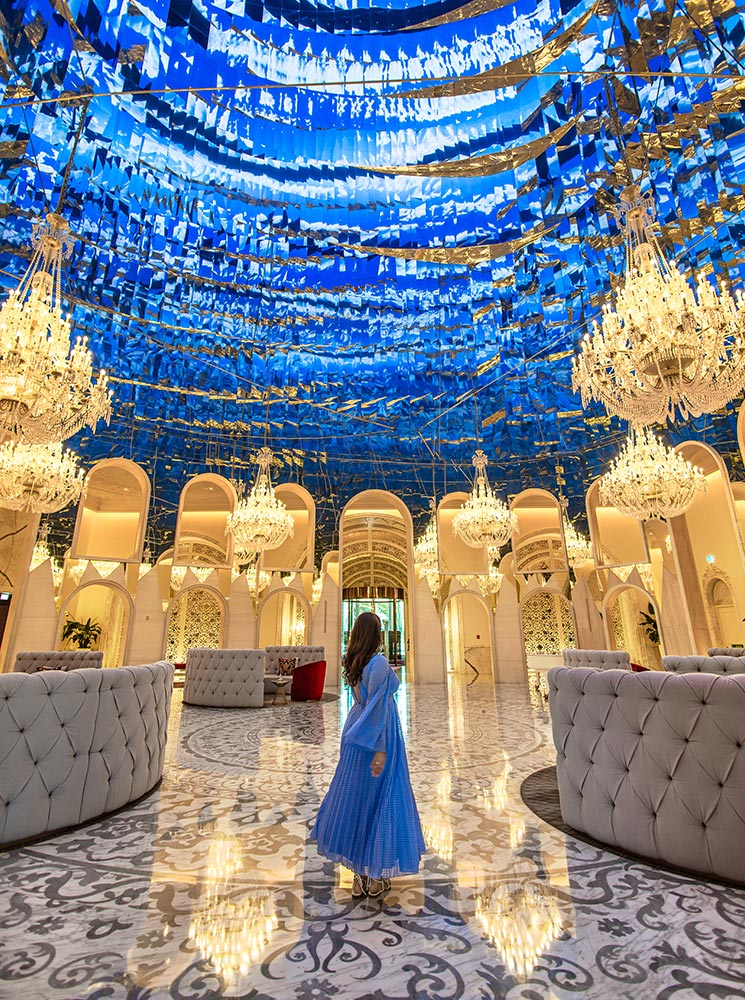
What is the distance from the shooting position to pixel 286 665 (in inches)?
452

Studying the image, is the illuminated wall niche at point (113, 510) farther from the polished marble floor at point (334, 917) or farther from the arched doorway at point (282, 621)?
the polished marble floor at point (334, 917)

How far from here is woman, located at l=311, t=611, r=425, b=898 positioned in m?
2.31

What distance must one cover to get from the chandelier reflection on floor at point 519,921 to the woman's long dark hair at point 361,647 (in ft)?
3.65

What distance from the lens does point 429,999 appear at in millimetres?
1670

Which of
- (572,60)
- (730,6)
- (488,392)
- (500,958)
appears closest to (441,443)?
(488,392)

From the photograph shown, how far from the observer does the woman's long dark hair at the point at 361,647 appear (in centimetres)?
254

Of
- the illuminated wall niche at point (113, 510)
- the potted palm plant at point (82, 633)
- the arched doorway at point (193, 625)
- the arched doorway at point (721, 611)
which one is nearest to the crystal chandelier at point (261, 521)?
the illuminated wall niche at point (113, 510)

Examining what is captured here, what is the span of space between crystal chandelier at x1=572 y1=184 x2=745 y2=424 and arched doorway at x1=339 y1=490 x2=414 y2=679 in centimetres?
916

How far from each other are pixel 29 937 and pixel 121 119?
1319 cm

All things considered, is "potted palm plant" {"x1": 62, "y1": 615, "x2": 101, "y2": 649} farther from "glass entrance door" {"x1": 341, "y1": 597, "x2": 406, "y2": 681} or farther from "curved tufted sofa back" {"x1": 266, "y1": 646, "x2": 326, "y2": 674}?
"glass entrance door" {"x1": 341, "y1": 597, "x2": 406, "y2": 681}

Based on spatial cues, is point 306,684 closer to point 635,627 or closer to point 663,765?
point 663,765

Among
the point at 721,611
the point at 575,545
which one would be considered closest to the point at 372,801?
the point at 721,611

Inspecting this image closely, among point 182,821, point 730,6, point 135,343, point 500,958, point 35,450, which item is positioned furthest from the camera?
point 135,343

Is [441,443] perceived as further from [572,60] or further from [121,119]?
[121,119]
